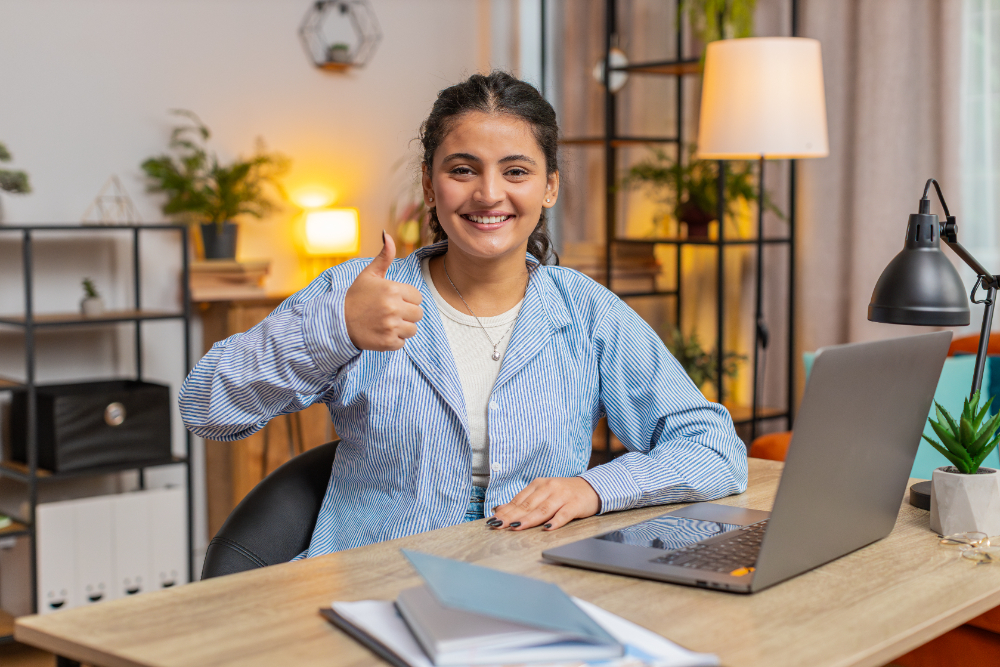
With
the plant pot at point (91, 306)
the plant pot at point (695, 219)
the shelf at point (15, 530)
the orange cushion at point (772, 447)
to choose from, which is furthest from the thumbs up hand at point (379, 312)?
the plant pot at point (695, 219)

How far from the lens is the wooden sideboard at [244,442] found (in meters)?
3.23

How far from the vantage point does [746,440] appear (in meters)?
3.44

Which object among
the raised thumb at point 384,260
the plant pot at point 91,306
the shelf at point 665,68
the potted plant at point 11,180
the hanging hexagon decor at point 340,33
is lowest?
the plant pot at point 91,306

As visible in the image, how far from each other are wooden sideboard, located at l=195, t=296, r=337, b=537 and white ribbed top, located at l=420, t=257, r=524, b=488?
174cm

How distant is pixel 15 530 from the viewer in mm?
2656

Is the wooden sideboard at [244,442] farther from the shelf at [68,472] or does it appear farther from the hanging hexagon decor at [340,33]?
the hanging hexagon decor at [340,33]

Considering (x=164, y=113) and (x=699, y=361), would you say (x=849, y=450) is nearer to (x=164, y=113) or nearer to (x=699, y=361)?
(x=699, y=361)

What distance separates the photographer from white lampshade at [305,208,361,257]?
11.3 ft

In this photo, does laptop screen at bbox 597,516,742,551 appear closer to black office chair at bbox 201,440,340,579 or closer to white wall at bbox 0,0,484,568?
black office chair at bbox 201,440,340,579

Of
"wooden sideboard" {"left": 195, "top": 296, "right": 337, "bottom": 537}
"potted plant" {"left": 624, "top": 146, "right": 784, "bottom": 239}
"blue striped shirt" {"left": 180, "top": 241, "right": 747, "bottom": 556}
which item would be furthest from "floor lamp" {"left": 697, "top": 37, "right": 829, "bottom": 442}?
"wooden sideboard" {"left": 195, "top": 296, "right": 337, "bottom": 537}

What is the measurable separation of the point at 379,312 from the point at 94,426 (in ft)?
5.94

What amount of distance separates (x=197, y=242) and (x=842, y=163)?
6.92ft

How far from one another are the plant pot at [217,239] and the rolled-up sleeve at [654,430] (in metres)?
1.96

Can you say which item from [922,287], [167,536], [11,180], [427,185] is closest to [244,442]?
[167,536]
